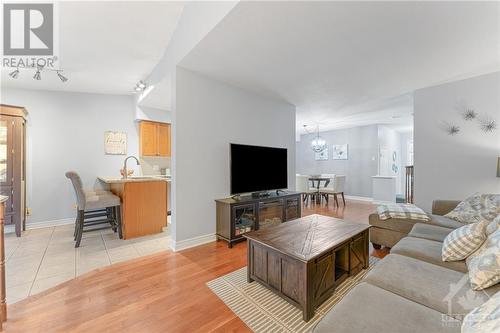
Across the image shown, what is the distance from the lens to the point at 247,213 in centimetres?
321

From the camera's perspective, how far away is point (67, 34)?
2.53 metres

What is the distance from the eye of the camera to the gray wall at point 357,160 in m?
6.84

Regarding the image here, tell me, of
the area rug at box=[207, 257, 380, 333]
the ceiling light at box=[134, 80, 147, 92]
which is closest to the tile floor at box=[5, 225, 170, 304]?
the area rug at box=[207, 257, 380, 333]

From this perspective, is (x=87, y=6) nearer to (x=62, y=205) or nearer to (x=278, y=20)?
(x=278, y=20)

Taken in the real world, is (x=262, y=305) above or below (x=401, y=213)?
below

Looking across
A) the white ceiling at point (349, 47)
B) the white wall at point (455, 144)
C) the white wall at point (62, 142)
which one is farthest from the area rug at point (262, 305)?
the white wall at point (62, 142)

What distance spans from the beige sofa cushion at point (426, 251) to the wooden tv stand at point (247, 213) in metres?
1.85

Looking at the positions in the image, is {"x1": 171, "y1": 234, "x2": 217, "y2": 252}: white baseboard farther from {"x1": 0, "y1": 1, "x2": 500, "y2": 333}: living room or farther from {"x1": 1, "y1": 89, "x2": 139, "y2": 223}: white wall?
{"x1": 1, "y1": 89, "x2": 139, "y2": 223}: white wall

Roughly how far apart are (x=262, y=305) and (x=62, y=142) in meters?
4.65

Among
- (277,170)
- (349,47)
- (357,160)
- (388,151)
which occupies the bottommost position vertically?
(277,170)

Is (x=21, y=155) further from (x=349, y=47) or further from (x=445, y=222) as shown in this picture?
(x=445, y=222)

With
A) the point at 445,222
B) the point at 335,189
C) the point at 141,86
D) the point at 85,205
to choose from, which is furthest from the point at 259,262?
the point at 335,189

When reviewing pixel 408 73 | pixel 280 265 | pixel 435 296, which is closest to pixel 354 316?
pixel 435 296

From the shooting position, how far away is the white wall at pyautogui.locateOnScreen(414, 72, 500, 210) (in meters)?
3.06
